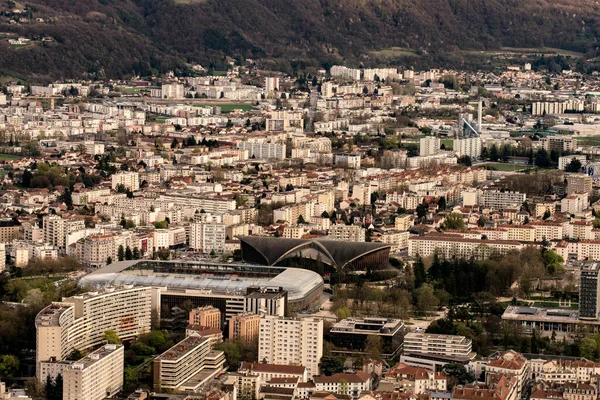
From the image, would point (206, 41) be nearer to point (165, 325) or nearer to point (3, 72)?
point (3, 72)

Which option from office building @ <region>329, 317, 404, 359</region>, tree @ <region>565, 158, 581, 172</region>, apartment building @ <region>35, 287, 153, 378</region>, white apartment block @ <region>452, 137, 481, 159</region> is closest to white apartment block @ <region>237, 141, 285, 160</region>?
white apartment block @ <region>452, 137, 481, 159</region>

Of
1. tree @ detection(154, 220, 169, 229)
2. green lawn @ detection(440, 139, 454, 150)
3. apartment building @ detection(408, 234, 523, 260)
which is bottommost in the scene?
apartment building @ detection(408, 234, 523, 260)

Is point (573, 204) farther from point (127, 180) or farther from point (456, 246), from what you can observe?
point (127, 180)

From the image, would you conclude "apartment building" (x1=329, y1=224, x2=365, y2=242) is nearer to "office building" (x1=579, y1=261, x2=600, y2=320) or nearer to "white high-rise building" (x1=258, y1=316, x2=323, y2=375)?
"office building" (x1=579, y1=261, x2=600, y2=320)

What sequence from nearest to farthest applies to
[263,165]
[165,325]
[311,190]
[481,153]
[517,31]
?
[165,325]
[311,190]
[263,165]
[481,153]
[517,31]

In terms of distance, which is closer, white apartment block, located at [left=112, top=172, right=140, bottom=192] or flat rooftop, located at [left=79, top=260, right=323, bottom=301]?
flat rooftop, located at [left=79, top=260, right=323, bottom=301]

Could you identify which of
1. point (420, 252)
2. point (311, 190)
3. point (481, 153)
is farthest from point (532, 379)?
point (481, 153)
